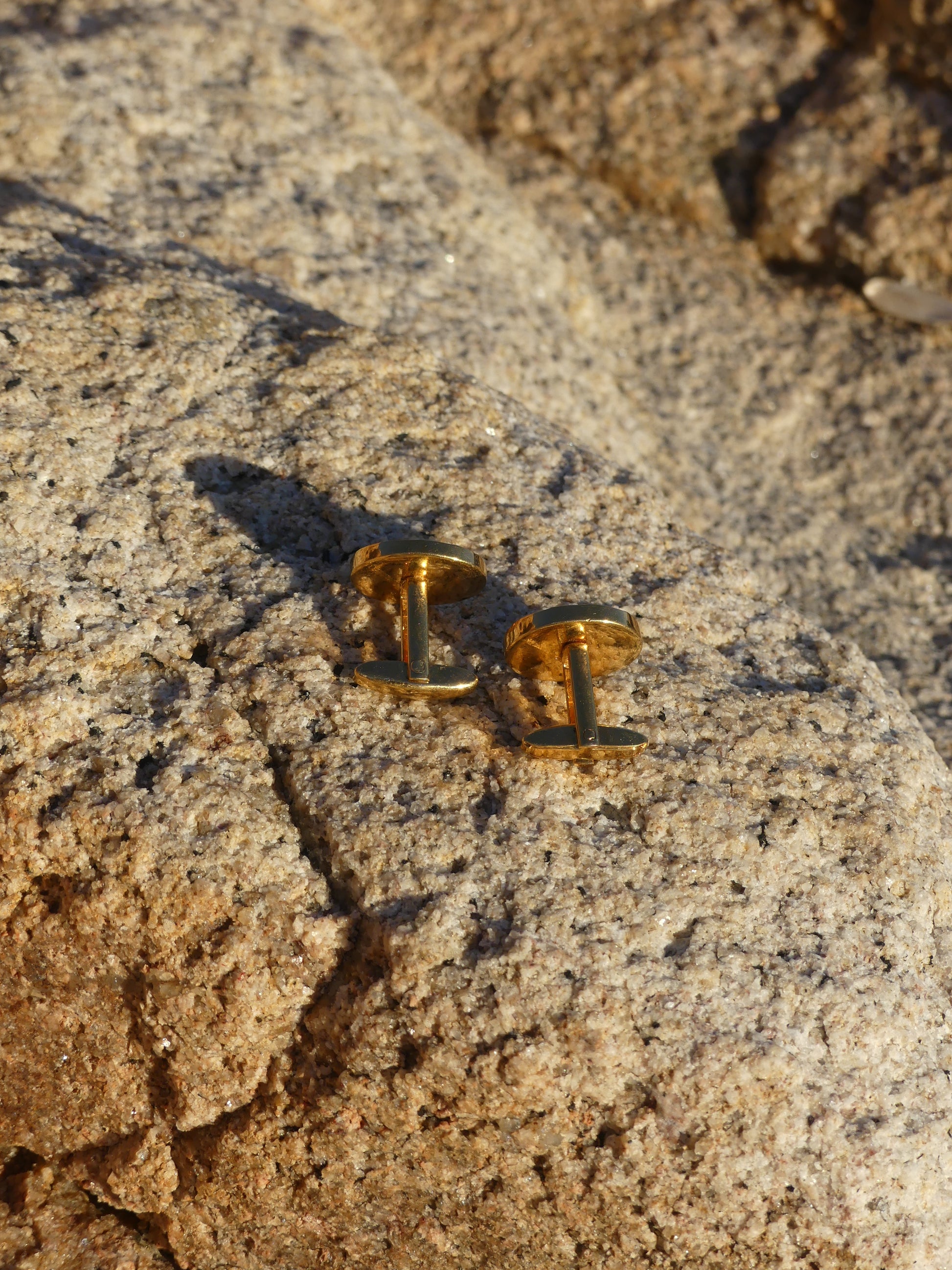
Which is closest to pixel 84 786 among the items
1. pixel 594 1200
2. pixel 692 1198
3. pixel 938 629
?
pixel 594 1200

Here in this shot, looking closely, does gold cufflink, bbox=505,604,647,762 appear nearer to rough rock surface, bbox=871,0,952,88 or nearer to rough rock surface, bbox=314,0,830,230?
rough rock surface, bbox=314,0,830,230

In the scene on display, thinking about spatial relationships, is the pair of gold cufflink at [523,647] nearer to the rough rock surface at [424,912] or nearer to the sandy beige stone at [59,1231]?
the rough rock surface at [424,912]

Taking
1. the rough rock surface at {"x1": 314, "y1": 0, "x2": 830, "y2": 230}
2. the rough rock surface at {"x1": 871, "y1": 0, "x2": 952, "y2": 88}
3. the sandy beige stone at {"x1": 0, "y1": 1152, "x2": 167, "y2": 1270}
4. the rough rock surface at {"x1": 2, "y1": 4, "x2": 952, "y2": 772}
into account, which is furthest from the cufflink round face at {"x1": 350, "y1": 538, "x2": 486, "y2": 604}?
the rough rock surface at {"x1": 871, "y1": 0, "x2": 952, "y2": 88}

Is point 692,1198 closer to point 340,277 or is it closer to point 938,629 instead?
point 938,629

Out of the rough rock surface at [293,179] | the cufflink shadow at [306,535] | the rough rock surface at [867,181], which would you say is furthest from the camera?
the rough rock surface at [867,181]

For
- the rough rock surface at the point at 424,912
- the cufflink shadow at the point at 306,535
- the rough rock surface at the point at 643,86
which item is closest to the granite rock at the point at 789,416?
the rough rock surface at the point at 643,86

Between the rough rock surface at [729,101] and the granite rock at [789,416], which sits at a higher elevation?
the rough rock surface at [729,101]

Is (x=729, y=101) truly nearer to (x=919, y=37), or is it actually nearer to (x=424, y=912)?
(x=919, y=37)
